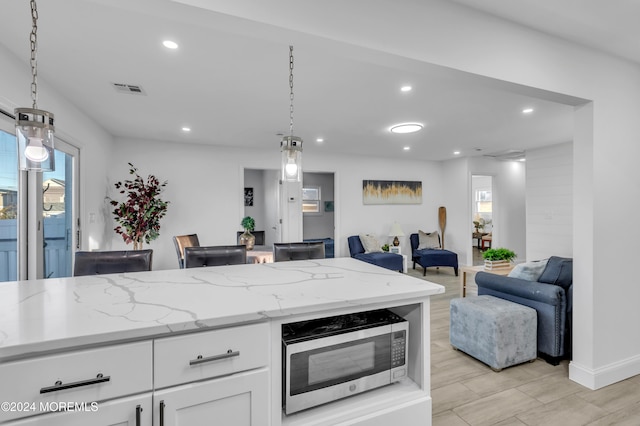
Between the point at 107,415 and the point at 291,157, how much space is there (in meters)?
1.56

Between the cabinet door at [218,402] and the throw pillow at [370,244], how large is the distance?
513 centimetres

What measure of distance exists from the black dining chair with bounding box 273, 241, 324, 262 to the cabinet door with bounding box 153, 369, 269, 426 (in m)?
1.53

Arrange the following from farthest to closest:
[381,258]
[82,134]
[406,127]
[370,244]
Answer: [370,244] < [381,258] < [406,127] < [82,134]

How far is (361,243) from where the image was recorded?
247 inches

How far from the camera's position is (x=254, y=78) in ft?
8.81

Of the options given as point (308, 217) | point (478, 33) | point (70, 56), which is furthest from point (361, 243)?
point (70, 56)

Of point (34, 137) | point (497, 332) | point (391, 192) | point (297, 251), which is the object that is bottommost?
point (497, 332)

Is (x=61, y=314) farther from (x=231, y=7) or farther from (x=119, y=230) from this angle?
(x=119, y=230)

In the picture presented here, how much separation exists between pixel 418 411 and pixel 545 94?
2.23 metres

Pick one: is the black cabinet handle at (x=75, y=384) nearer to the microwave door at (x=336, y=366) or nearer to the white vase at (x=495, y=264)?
the microwave door at (x=336, y=366)

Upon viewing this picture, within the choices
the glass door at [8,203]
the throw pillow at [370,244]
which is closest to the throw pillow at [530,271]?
the throw pillow at [370,244]

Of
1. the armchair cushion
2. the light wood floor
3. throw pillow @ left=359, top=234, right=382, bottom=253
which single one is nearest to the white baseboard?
the light wood floor

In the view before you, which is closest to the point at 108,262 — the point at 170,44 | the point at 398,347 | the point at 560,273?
the point at 170,44

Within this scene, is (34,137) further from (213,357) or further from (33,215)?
(33,215)
